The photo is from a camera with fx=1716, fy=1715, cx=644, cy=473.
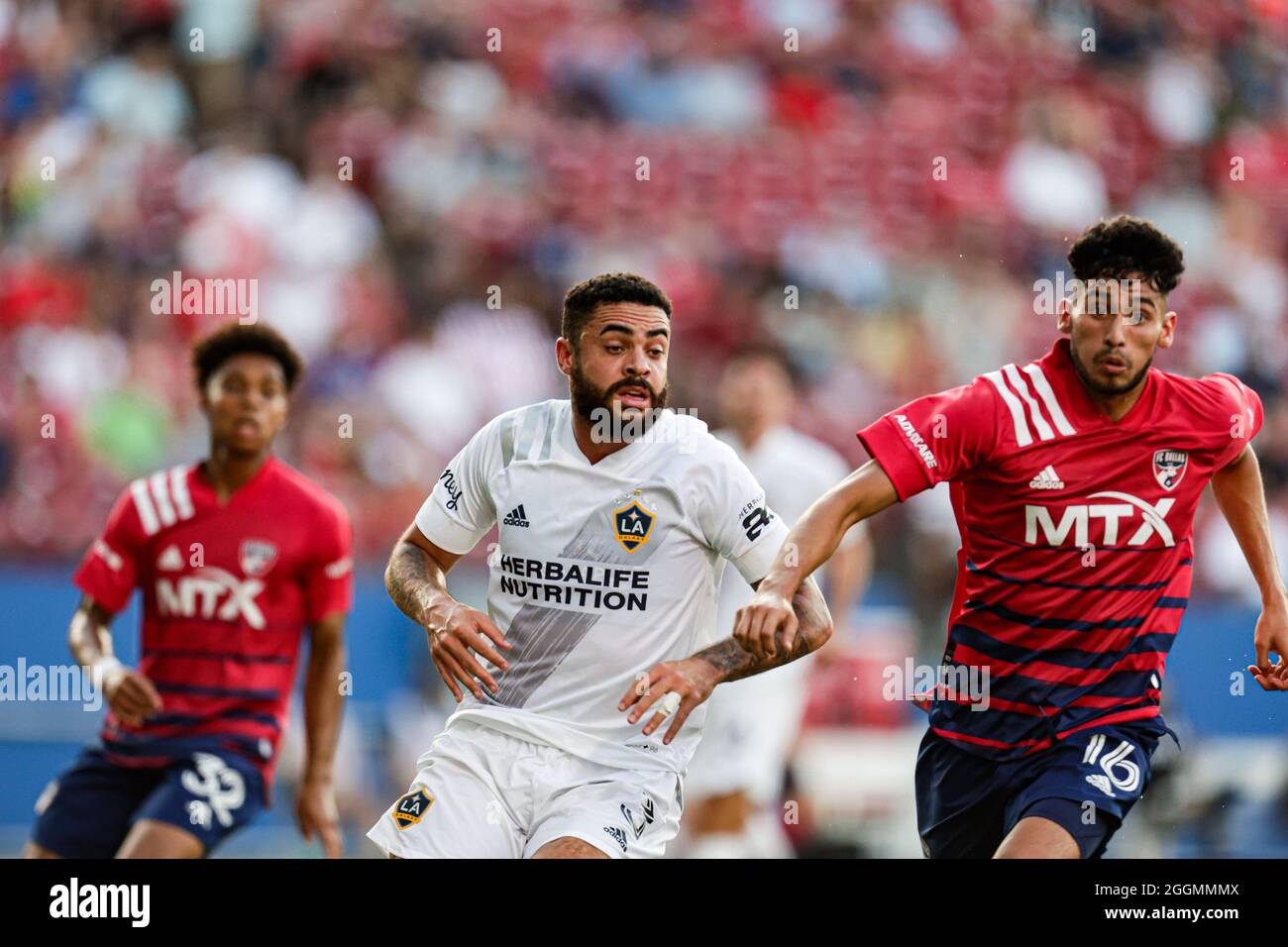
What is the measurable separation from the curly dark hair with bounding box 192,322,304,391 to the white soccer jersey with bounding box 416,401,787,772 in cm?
196

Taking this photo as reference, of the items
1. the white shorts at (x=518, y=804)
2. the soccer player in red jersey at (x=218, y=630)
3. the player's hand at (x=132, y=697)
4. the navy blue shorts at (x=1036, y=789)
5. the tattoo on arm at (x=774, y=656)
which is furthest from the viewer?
the soccer player in red jersey at (x=218, y=630)

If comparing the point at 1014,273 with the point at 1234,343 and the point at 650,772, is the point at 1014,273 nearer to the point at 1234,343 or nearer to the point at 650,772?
the point at 1234,343

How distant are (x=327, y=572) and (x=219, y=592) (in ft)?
1.34

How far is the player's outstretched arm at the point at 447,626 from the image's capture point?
4.68 meters

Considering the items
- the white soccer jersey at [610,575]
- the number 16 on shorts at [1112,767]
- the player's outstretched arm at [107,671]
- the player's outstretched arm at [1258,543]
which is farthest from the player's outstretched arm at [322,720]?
the player's outstretched arm at [1258,543]

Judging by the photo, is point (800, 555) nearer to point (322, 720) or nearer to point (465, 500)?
point (465, 500)

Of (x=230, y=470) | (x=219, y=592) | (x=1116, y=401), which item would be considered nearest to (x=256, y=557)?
(x=219, y=592)

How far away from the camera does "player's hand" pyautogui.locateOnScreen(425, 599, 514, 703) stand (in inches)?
184

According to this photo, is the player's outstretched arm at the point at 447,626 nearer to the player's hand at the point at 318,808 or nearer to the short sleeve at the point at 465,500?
the short sleeve at the point at 465,500

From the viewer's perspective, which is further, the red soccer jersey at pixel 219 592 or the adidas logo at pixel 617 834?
the red soccer jersey at pixel 219 592

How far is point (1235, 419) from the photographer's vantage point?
5.23m

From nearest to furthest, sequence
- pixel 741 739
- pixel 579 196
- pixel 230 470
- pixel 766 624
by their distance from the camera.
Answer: pixel 766 624 → pixel 230 470 → pixel 741 739 → pixel 579 196

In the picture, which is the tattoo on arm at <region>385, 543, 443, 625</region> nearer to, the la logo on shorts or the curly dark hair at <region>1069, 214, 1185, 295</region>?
the la logo on shorts

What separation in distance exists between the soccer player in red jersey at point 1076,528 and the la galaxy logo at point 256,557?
8.30 ft
